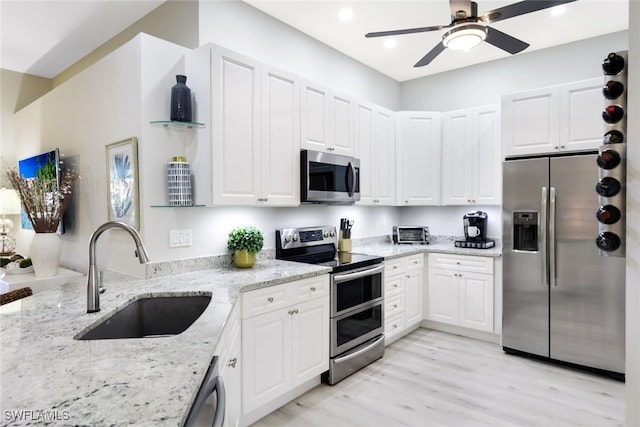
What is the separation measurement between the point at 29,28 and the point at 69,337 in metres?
3.78

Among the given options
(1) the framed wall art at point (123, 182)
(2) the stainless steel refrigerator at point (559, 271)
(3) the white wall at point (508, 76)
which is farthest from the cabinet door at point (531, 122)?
(1) the framed wall art at point (123, 182)

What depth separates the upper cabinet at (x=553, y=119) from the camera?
324 cm

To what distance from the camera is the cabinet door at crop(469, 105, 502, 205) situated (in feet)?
13.4

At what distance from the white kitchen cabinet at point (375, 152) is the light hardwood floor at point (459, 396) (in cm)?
170

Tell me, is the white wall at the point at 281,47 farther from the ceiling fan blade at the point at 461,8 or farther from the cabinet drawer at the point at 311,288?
the cabinet drawer at the point at 311,288

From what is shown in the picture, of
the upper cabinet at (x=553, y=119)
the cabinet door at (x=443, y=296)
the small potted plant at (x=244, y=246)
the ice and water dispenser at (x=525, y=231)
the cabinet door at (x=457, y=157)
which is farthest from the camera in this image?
the cabinet door at (x=457, y=157)

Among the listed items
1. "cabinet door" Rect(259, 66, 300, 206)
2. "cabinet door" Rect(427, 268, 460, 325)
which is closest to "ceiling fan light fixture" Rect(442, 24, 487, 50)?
"cabinet door" Rect(259, 66, 300, 206)

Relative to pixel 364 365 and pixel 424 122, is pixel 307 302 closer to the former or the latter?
pixel 364 365

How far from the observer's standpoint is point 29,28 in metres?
3.57

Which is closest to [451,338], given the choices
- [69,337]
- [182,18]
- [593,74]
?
[593,74]

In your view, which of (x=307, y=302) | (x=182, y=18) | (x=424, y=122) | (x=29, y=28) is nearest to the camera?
(x=307, y=302)

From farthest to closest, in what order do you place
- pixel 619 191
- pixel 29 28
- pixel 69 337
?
1. pixel 29 28
2. pixel 619 191
3. pixel 69 337

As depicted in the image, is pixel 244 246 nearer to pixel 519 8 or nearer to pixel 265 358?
pixel 265 358

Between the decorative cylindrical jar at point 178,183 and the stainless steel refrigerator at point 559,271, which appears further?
the stainless steel refrigerator at point 559,271
